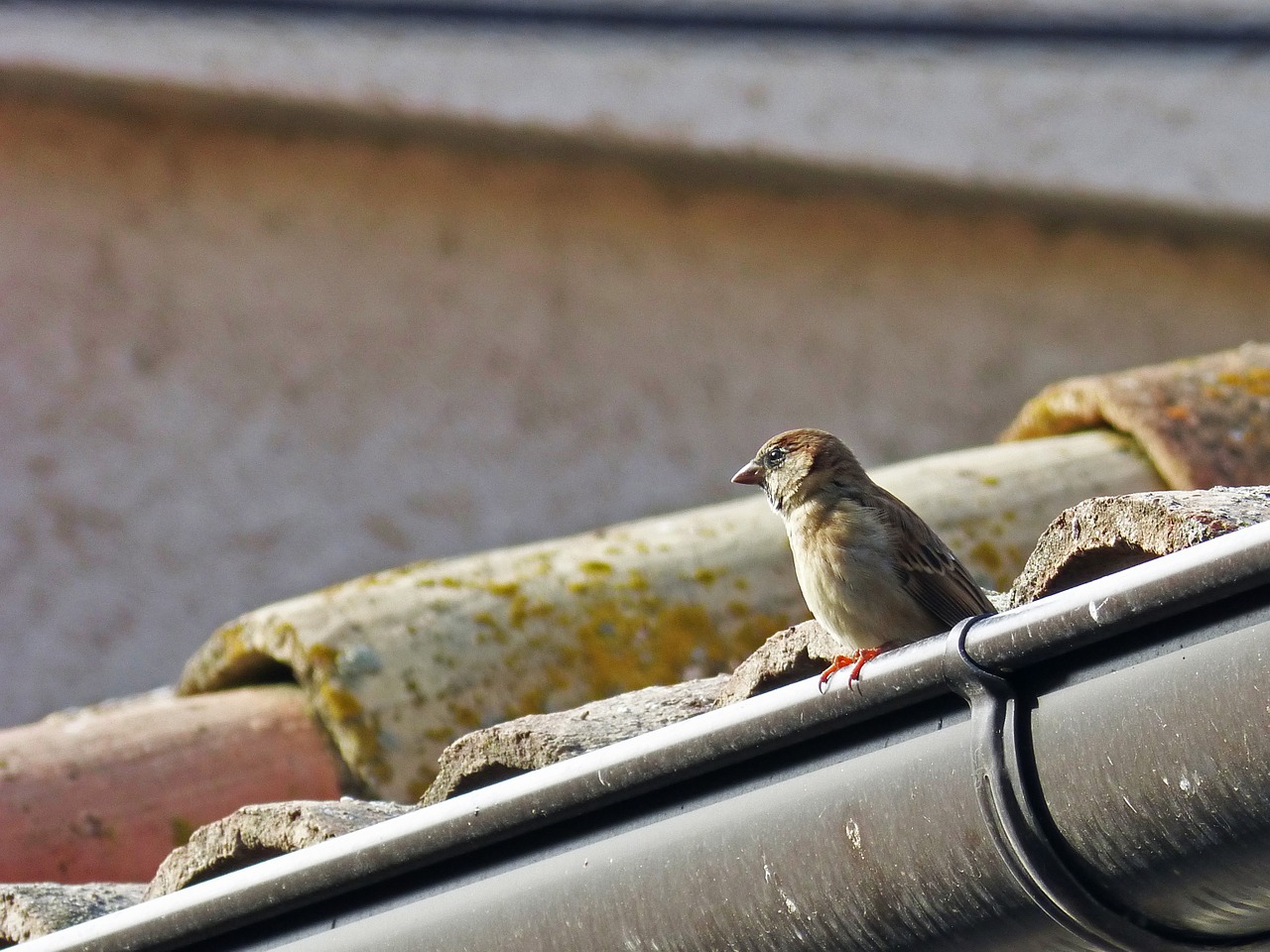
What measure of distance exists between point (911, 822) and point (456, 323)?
563 centimetres

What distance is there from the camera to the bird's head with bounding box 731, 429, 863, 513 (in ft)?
12.1

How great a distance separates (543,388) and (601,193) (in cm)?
80

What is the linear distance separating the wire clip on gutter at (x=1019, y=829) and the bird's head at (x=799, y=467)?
1516 millimetres

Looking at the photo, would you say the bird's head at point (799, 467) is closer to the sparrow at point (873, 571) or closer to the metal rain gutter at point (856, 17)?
the sparrow at point (873, 571)

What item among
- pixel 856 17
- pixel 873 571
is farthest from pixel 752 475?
pixel 856 17

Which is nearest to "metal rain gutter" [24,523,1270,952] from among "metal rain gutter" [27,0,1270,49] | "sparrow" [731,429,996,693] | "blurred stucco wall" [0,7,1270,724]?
"sparrow" [731,429,996,693]

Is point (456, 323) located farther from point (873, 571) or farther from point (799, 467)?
point (873, 571)

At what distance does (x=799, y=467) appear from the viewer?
373 cm

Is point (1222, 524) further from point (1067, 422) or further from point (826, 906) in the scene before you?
point (1067, 422)

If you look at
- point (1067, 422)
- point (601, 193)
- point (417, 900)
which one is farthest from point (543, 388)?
point (417, 900)

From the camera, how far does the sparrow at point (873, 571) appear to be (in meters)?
3.24

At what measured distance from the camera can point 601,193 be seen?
24.9ft

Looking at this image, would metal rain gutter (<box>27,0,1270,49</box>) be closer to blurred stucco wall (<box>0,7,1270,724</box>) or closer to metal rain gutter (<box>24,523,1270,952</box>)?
blurred stucco wall (<box>0,7,1270,724</box>)

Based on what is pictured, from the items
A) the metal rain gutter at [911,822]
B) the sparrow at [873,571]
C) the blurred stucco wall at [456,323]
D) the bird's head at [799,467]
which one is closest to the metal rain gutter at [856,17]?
the blurred stucco wall at [456,323]
